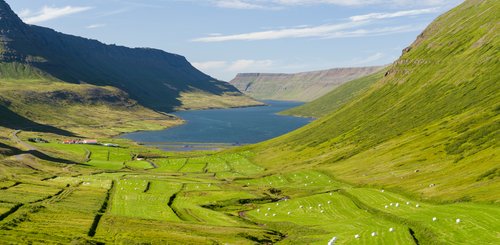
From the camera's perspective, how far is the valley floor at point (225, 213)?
2242 inches

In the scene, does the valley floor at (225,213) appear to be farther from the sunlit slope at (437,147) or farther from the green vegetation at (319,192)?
the sunlit slope at (437,147)

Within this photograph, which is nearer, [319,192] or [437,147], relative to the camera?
[319,192]

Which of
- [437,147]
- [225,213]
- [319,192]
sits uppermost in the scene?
[437,147]

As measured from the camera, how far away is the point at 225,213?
9338 cm

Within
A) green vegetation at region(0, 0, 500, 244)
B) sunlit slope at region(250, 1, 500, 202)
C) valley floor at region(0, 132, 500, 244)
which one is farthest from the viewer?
sunlit slope at region(250, 1, 500, 202)

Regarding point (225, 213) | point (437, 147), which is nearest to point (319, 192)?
point (225, 213)

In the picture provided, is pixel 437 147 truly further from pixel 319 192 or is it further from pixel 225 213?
pixel 225 213

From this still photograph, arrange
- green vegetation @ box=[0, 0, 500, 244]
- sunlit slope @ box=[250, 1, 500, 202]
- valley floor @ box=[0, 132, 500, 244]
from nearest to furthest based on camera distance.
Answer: valley floor @ box=[0, 132, 500, 244]
green vegetation @ box=[0, 0, 500, 244]
sunlit slope @ box=[250, 1, 500, 202]

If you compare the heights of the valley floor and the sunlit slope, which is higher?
the sunlit slope

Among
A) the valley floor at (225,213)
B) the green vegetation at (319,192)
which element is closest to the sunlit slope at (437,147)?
the green vegetation at (319,192)

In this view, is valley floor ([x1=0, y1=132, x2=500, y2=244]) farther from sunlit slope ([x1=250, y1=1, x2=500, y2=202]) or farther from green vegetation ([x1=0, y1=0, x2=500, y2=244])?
sunlit slope ([x1=250, y1=1, x2=500, y2=202])

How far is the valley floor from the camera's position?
56938 millimetres

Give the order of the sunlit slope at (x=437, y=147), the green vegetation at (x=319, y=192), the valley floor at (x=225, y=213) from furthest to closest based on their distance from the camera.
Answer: the sunlit slope at (x=437, y=147) < the green vegetation at (x=319, y=192) < the valley floor at (x=225, y=213)

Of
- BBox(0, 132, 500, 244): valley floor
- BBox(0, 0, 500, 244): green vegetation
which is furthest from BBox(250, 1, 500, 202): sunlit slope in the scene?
BBox(0, 132, 500, 244): valley floor
